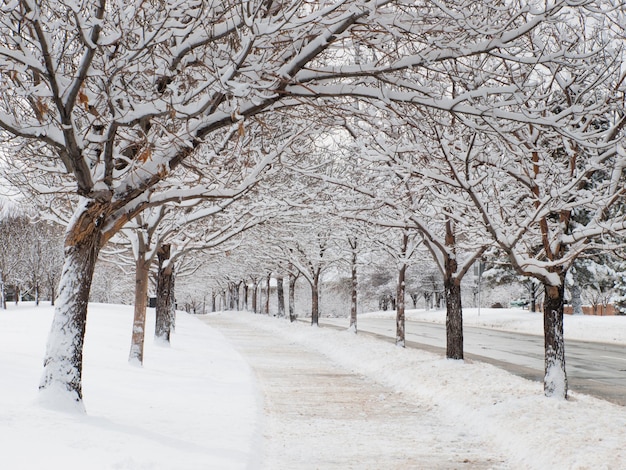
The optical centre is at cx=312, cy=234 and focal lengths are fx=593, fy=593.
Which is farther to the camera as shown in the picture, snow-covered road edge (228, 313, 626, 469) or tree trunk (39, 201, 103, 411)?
tree trunk (39, 201, 103, 411)

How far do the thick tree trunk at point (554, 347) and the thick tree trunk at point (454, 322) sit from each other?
4.23m

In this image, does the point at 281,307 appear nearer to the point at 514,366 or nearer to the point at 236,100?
the point at 514,366

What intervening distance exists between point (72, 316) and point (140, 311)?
6621mm

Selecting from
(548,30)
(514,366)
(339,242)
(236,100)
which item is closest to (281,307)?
(339,242)

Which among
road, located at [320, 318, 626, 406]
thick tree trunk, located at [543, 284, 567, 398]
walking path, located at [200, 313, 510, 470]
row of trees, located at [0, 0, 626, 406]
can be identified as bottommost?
walking path, located at [200, 313, 510, 470]

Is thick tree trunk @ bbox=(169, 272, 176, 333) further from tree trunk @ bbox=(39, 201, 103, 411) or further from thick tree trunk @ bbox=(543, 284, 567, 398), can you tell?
thick tree trunk @ bbox=(543, 284, 567, 398)

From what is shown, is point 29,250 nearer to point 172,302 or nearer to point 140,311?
point 172,302

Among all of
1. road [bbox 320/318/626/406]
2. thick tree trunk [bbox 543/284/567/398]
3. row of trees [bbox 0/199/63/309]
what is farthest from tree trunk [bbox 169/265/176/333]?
row of trees [bbox 0/199/63/309]

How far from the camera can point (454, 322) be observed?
1420 centimetres

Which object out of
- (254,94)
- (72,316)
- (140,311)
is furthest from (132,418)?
(140,311)

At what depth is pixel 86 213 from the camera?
276 inches

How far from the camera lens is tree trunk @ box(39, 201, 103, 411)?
22.5 ft

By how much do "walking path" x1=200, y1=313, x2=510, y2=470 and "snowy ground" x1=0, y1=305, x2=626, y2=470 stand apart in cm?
14

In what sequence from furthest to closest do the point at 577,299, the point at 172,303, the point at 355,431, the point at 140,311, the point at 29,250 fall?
1. the point at 29,250
2. the point at 577,299
3. the point at 172,303
4. the point at 140,311
5. the point at 355,431
